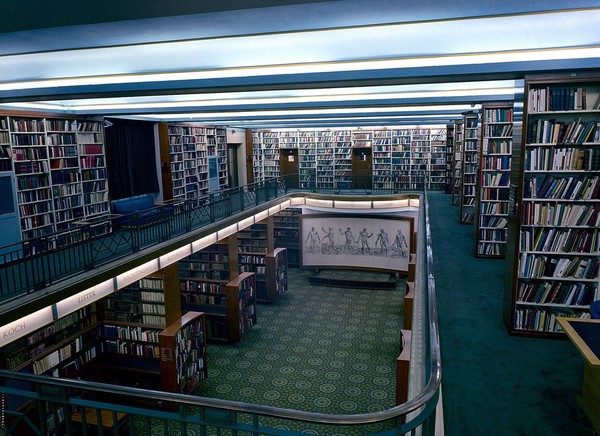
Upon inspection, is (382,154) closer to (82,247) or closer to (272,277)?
(272,277)

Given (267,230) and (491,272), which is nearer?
(491,272)

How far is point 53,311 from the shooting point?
596 cm

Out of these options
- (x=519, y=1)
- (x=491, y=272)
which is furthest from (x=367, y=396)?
(x=519, y=1)

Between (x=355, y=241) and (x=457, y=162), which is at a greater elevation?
(x=457, y=162)

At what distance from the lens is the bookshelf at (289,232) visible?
54.1 ft

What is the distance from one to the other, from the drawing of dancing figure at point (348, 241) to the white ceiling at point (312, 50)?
8945 millimetres

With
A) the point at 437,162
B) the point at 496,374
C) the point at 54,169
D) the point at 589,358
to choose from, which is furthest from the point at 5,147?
the point at 437,162

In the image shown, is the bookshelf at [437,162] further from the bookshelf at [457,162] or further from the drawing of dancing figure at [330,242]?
the drawing of dancing figure at [330,242]

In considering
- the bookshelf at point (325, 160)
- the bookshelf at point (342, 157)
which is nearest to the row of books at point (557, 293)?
the bookshelf at point (342, 157)

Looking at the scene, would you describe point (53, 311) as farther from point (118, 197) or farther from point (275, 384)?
point (118, 197)

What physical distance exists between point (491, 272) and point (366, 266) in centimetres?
935

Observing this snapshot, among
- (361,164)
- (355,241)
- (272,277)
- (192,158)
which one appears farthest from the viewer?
(361,164)

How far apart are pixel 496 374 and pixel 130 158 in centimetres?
1017

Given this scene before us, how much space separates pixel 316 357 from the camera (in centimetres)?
977
